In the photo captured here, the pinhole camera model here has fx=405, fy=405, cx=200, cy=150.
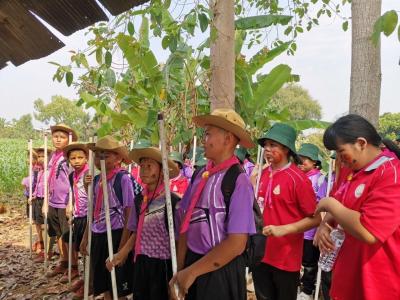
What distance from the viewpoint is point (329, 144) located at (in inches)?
94.3

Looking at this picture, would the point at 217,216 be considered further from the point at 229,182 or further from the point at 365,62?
the point at 365,62

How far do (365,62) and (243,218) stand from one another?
113 inches

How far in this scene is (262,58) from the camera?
7.59 m

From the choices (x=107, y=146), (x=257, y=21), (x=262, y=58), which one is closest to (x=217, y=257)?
(x=107, y=146)

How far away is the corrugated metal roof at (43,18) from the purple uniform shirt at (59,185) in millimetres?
3978

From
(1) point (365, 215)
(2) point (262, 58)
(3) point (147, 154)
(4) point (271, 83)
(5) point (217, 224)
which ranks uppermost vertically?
(2) point (262, 58)

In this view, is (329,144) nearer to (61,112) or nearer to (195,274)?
(195,274)

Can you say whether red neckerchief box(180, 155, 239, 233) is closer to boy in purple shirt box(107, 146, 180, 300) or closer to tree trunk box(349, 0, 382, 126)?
boy in purple shirt box(107, 146, 180, 300)

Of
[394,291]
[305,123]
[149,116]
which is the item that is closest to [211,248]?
[394,291]

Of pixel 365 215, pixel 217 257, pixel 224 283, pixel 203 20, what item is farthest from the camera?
pixel 203 20

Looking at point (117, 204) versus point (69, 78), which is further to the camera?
point (117, 204)

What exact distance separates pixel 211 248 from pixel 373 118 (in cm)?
286

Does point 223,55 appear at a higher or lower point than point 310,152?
higher

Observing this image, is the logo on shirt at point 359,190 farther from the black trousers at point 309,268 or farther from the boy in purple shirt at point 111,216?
the black trousers at point 309,268
